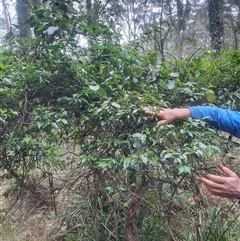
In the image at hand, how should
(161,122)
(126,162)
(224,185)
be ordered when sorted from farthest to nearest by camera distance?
(161,122) < (126,162) < (224,185)

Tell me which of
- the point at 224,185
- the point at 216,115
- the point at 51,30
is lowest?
the point at 224,185

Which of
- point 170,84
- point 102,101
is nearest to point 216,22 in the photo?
point 170,84

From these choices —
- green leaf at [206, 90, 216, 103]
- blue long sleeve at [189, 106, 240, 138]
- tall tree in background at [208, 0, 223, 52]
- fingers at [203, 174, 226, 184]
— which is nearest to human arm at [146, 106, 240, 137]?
blue long sleeve at [189, 106, 240, 138]

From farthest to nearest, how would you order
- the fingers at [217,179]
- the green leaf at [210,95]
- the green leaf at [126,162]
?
the green leaf at [210,95] → the green leaf at [126,162] → the fingers at [217,179]

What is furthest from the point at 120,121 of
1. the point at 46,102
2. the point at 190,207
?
the point at 190,207

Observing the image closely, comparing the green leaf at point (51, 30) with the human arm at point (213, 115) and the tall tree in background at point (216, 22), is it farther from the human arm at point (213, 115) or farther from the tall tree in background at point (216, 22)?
the tall tree in background at point (216, 22)

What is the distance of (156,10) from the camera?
10398 millimetres

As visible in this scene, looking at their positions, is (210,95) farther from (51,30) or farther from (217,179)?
(51,30)

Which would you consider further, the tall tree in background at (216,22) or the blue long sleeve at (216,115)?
the tall tree in background at (216,22)

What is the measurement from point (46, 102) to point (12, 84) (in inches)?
10.1

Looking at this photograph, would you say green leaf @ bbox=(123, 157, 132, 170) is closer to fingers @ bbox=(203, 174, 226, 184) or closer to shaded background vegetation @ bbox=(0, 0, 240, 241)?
shaded background vegetation @ bbox=(0, 0, 240, 241)

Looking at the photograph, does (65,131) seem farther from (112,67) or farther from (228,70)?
(228,70)

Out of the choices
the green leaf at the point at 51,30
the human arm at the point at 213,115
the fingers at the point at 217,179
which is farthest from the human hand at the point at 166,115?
the green leaf at the point at 51,30

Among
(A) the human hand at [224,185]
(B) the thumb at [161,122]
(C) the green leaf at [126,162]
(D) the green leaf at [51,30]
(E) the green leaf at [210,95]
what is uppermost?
(D) the green leaf at [51,30]
